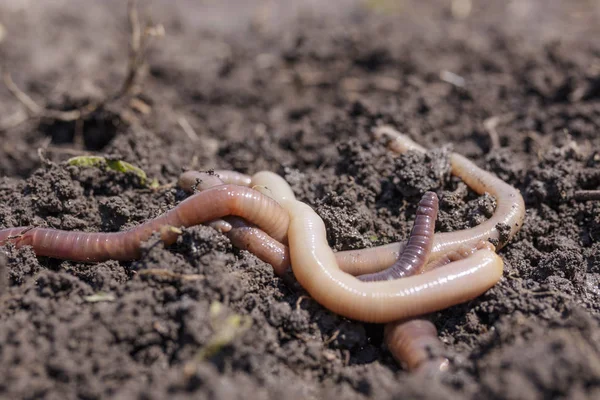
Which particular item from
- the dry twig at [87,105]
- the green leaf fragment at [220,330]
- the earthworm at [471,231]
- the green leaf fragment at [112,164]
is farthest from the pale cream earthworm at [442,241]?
the dry twig at [87,105]

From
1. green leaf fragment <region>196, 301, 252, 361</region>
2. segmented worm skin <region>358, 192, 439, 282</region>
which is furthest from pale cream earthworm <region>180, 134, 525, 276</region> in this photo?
green leaf fragment <region>196, 301, 252, 361</region>

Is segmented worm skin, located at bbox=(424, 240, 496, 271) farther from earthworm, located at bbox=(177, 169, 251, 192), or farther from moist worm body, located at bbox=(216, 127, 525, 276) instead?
earthworm, located at bbox=(177, 169, 251, 192)

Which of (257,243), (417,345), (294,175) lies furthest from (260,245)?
(417,345)

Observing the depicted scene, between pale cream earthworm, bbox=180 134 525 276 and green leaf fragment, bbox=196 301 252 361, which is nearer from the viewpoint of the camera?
green leaf fragment, bbox=196 301 252 361

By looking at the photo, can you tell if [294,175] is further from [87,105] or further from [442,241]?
[87,105]

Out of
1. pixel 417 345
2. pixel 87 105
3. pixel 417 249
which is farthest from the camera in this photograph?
pixel 87 105

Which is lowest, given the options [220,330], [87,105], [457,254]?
[87,105]
